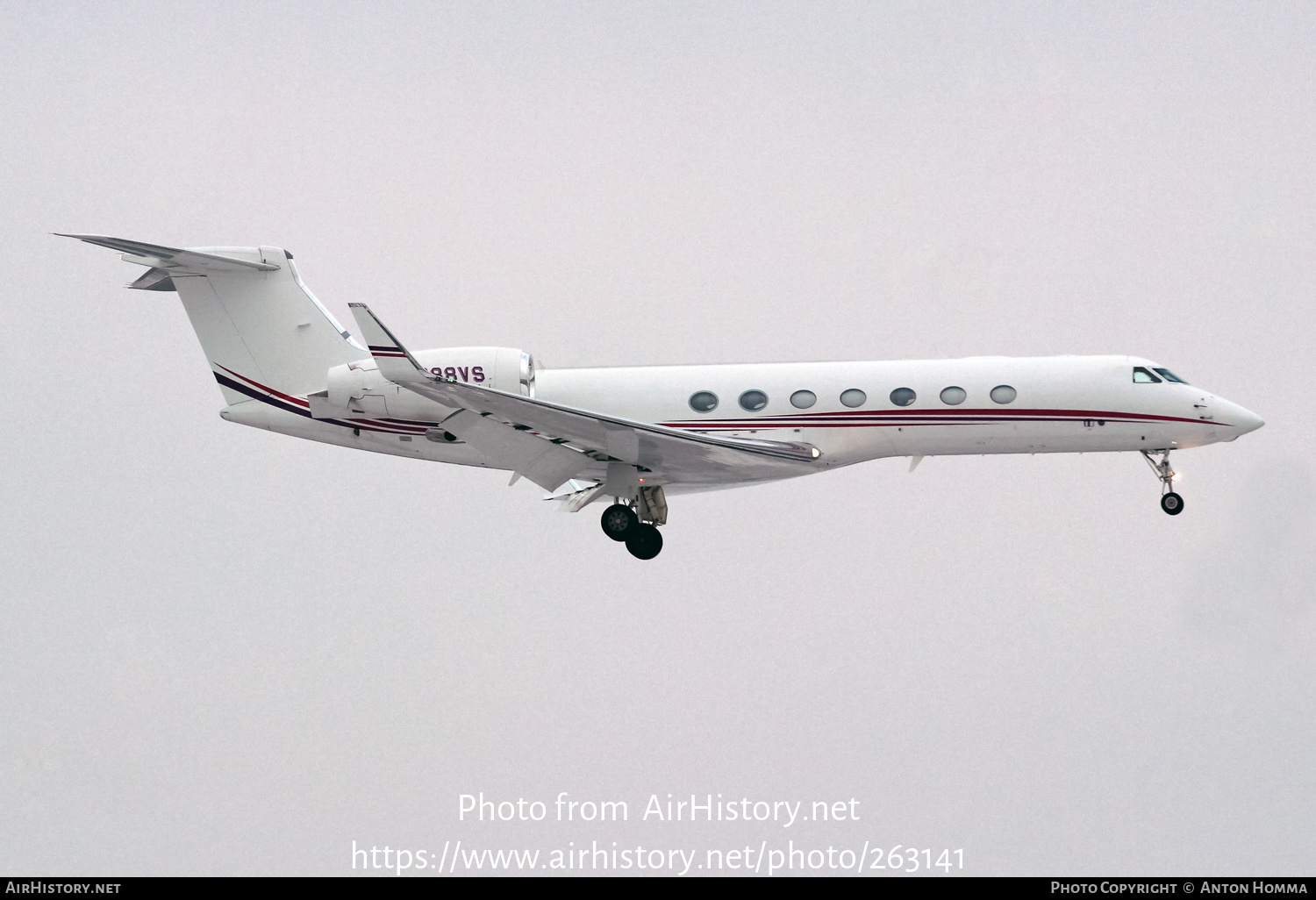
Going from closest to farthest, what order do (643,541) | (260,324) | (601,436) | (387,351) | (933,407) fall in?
(387,351)
(601,436)
(933,407)
(643,541)
(260,324)

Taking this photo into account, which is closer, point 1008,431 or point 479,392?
point 479,392

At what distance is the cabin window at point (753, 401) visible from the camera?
23.6 meters

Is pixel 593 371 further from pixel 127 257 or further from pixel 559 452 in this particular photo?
pixel 127 257

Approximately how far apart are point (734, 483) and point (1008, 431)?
167 inches

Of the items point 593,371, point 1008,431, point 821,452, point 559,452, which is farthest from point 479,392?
point 1008,431

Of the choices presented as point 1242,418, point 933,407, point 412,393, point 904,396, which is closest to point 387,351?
point 412,393

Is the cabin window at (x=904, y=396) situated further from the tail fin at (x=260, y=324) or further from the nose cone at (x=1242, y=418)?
the tail fin at (x=260, y=324)

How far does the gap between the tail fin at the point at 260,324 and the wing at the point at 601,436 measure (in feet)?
12.3

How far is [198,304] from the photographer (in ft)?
81.4

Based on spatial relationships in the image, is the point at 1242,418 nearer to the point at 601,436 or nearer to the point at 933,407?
the point at 933,407

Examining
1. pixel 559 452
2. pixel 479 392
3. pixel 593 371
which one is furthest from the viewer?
pixel 593 371

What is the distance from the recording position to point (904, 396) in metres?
23.3

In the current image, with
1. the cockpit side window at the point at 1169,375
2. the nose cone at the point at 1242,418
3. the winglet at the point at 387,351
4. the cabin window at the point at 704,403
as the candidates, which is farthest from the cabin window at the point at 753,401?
the nose cone at the point at 1242,418

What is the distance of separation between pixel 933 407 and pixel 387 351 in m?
8.25
